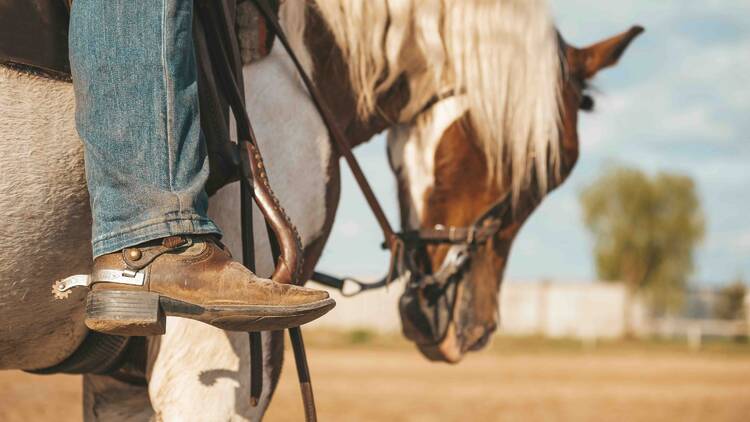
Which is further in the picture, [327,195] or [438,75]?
[438,75]

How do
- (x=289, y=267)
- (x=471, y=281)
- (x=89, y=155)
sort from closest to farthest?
(x=89, y=155) → (x=289, y=267) → (x=471, y=281)

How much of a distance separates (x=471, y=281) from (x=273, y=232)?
1.14 metres

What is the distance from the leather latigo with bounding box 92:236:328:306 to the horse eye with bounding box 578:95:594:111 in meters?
1.97

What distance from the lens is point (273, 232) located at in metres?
1.86

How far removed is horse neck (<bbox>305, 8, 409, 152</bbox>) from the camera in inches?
95.9

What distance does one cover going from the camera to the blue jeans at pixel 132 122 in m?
1.62

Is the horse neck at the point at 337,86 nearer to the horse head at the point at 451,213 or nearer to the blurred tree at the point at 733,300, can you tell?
the horse head at the point at 451,213

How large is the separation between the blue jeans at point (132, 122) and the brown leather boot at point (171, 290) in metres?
0.04

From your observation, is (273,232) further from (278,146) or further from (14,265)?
(14,265)

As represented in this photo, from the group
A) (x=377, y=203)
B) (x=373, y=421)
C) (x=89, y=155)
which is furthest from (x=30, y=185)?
(x=373, y=421)

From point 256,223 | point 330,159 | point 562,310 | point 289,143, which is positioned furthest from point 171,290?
point 562,310

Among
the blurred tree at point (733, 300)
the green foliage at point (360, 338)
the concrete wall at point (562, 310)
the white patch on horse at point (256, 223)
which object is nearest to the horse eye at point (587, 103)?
the white patch on horse at point (256, 223)

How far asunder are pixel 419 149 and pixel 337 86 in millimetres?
428

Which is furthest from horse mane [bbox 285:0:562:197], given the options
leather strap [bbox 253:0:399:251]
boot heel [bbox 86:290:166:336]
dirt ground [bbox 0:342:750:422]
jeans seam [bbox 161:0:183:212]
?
dirt ground [bbox 0:342:750:422]
